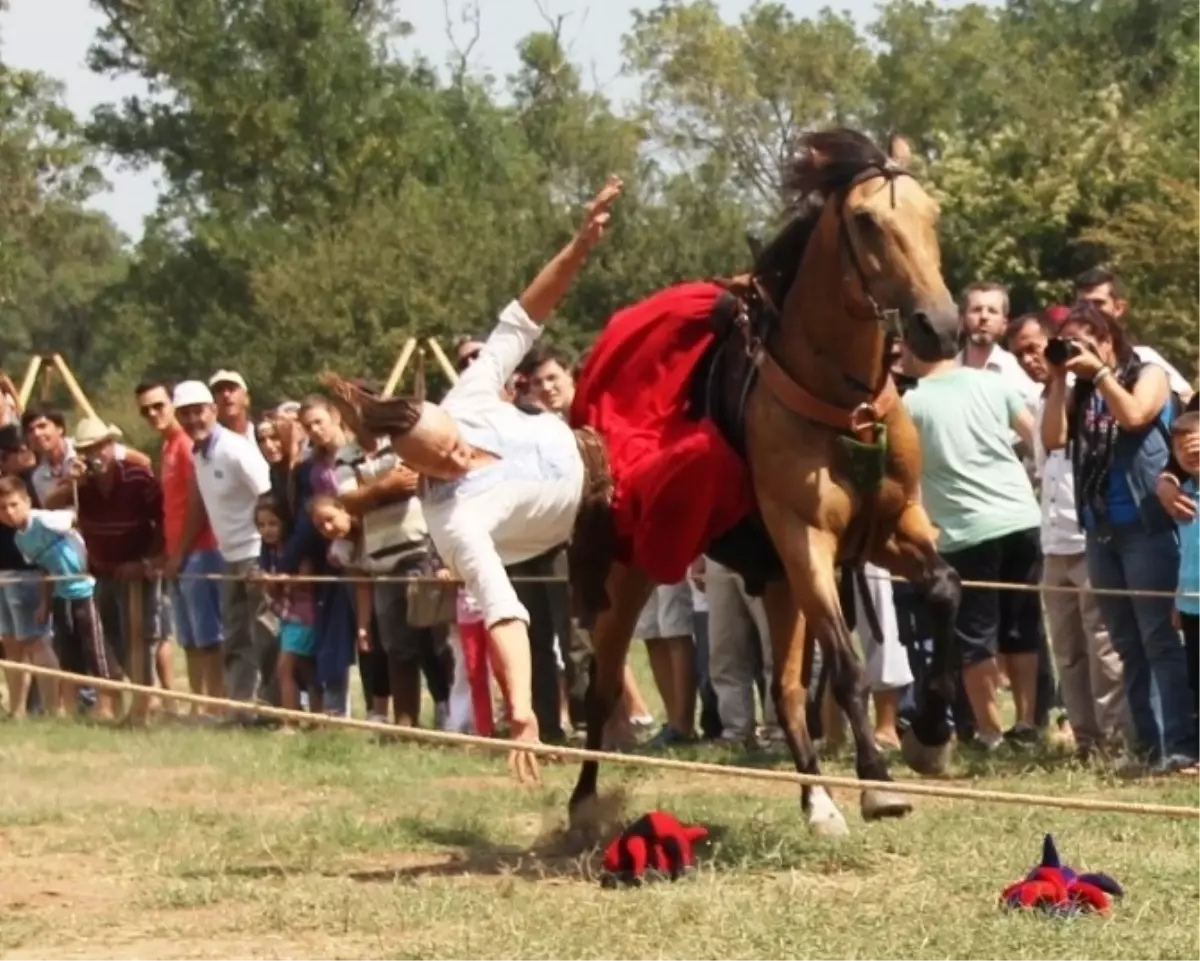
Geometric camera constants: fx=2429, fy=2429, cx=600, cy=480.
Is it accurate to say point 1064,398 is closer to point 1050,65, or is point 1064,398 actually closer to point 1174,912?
point 1174,912

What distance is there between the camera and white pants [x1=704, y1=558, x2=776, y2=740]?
1173cm

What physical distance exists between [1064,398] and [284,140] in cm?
4068

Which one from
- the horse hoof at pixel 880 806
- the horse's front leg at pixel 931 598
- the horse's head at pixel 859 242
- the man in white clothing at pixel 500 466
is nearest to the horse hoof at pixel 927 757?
the horse's front leg at pixel 931 598

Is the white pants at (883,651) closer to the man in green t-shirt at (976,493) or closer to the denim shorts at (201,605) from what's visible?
the man in green t-shirt at (976,493)

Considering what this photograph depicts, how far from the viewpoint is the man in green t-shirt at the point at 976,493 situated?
10.7m

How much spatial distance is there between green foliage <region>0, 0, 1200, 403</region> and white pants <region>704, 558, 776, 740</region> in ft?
71.3

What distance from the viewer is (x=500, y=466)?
7781mm

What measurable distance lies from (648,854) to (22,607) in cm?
889

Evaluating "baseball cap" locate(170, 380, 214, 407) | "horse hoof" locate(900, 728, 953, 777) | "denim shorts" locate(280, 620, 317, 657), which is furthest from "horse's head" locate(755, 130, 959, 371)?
"baseball cap" locate(170, 380, 214, 407)

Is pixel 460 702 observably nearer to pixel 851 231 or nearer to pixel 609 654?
pixel 609 654

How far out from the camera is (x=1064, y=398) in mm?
10281

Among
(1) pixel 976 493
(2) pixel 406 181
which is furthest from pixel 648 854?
(2) pixel 406 181

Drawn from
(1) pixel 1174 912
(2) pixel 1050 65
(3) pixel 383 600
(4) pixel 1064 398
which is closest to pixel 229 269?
(2) pixel 1050 65

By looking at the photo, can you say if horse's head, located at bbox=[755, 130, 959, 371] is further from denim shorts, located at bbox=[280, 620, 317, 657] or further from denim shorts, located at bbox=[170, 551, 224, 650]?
denim shorts, located at bbox=[170, 551, 224, 650]
